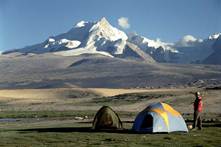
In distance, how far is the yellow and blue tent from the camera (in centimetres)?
3528

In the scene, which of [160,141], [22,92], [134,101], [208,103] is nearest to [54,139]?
Result: [160,141]

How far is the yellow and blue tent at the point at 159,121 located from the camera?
35.3 meters

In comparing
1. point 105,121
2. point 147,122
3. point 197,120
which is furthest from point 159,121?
point 105,121

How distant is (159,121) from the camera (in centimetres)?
3534

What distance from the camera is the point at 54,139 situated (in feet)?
106

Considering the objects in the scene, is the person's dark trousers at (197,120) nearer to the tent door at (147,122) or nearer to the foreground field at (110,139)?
the foreground field at (110,139)

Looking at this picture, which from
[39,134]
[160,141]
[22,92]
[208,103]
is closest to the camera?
[160,141]

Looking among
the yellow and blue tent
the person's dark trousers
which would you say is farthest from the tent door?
the person's dark trousers

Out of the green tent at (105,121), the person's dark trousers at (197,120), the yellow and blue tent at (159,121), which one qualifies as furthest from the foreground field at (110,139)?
the green tent at (105,121)

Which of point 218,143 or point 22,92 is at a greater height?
point 22,92

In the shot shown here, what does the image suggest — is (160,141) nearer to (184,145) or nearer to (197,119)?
(184,145)

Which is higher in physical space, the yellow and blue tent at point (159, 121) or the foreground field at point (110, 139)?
the yellow and blue tent at point (159, 121)

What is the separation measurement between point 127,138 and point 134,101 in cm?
6881

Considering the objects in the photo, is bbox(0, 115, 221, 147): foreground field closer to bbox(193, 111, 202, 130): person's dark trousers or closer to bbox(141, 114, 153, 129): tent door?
bbox(193, 111, 202, 130): person's dark trousers
